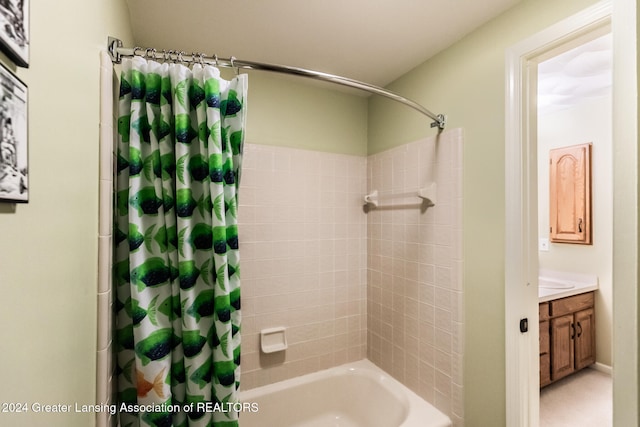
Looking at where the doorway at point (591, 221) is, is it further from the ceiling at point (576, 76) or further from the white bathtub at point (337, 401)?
the white bathtub at point (337, 401)

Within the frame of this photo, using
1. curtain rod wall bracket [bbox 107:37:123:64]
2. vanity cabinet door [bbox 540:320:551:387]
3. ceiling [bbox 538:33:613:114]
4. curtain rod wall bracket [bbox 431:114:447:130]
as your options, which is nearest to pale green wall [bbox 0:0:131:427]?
curtain rod wall bracket [bbox 107:37:123:64]

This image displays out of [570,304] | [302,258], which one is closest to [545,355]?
[570,304]

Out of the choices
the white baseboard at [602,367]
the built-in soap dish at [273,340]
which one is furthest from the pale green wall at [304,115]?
the white baseboard at [602,367]

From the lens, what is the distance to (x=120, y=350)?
0.95 meters

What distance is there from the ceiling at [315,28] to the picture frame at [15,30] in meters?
1.05

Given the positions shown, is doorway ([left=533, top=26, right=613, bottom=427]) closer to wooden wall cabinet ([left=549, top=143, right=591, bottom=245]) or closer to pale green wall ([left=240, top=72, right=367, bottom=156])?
wooden wall cabinet ([left=549, top=143, right=591, bottom=245])

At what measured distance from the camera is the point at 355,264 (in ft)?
7.06

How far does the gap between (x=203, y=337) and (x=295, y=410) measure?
1288 mm

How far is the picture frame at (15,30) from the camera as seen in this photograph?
0.36 meters

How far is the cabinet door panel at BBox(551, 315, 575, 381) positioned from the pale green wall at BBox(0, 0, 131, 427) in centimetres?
305

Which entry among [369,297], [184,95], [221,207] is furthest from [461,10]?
[369,297]

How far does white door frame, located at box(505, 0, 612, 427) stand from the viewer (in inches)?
48.0

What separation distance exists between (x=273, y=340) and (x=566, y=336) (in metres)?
2.48

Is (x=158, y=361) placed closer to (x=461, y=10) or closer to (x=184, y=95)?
(x=184, y=95)
